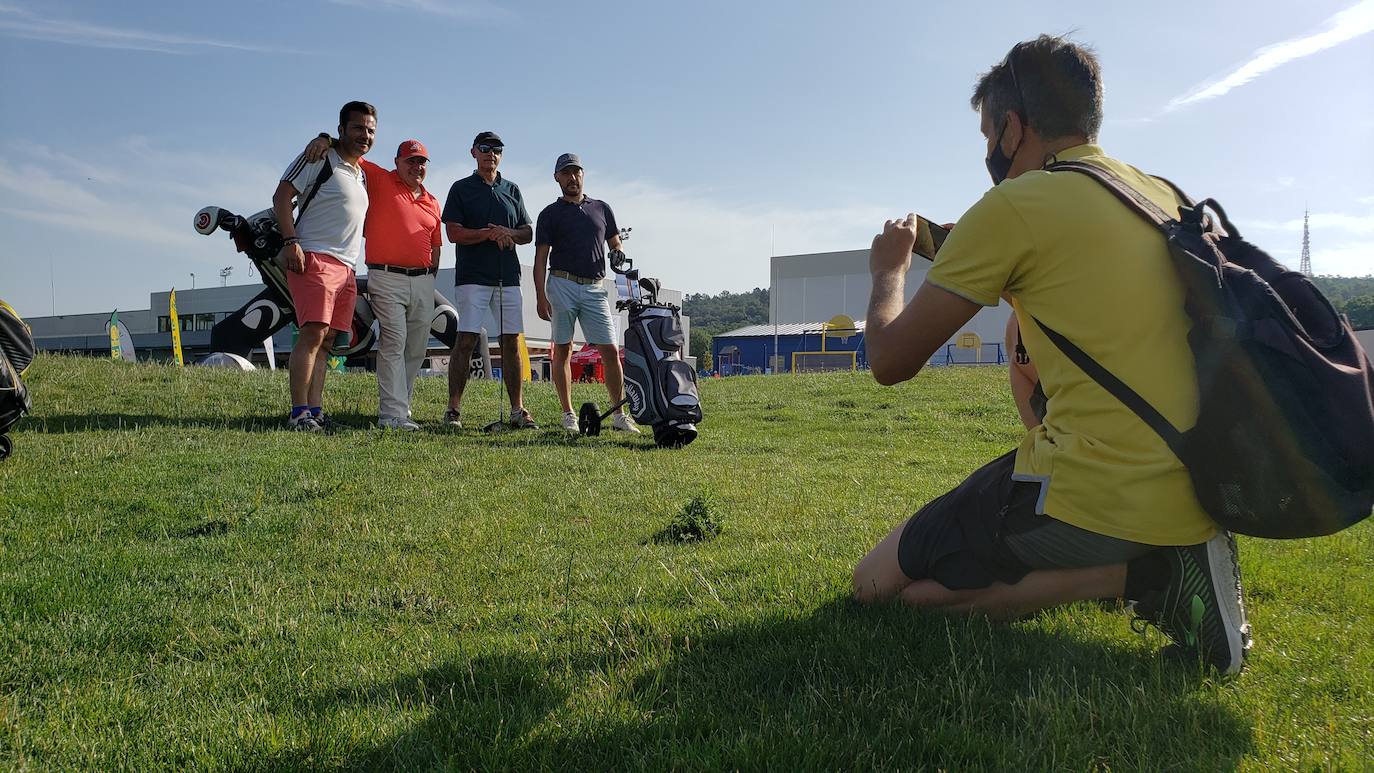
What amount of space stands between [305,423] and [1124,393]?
19.9 ft

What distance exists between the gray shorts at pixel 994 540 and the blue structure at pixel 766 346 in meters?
50.3

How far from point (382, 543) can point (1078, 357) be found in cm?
284

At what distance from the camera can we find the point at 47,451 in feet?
17.2

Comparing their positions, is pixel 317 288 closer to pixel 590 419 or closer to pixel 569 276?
pixel 569 276

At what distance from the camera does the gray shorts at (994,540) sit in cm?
229

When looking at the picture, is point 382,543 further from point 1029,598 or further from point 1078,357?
point 1078,357

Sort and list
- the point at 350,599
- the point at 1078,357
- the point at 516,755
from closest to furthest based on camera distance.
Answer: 1. the point at 516,755
2. the point at 1078,357
3. the point at 350,599

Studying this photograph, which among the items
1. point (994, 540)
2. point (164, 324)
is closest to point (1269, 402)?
point (994, 540)

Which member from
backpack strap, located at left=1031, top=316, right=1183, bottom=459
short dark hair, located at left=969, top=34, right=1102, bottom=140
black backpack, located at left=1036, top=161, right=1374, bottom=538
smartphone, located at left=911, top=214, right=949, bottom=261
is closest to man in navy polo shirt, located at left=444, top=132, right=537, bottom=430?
smartphone, located at left=911, top=214, right=949, bottom=261

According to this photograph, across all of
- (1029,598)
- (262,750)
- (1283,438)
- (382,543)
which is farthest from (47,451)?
(1283,438)

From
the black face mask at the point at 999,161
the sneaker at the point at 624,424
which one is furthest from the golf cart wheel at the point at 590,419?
the black face mask at the point at 999,161

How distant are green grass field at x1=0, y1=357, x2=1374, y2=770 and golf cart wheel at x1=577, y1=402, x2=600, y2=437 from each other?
218 cm

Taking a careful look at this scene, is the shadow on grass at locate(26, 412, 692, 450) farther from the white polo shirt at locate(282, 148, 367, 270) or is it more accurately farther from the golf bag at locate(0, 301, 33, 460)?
the white polo shirt at locate(282, 148, 367, 270)

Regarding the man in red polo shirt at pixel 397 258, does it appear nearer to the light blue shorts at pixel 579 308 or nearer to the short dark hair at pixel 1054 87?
the light blue shorts at pixel 579 308
